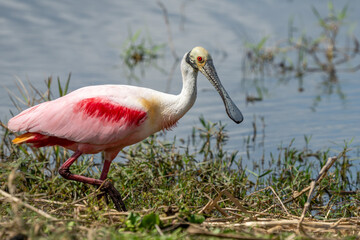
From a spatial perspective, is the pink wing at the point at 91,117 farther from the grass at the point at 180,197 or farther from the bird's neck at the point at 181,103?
the grass at the point at 180,197

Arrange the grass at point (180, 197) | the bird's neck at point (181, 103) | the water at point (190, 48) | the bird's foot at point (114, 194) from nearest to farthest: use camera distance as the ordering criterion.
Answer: the grass at point (180, 197)
the bird's foot at point (114, 194)
the bird's neck at point (181, 103)
the water at point (190, 48)

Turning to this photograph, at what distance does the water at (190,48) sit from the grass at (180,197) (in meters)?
1.13

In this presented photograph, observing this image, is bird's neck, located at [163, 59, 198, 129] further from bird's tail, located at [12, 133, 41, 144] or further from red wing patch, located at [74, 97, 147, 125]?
bird's tail, located at [12, 133, 41, 144]

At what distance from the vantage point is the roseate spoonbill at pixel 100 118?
6941mm

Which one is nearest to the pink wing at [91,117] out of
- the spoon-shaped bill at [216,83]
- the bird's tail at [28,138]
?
the bird's tail at [28,138]

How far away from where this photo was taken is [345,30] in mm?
15422

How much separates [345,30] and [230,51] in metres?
2.71

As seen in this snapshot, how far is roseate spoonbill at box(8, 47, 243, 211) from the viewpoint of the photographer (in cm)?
694

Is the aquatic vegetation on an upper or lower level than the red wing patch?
upper

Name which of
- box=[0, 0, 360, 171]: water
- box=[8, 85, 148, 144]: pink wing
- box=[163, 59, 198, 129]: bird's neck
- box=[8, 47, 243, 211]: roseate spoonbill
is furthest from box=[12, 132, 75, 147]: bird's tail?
box=[0, 0, 360, 171]: water

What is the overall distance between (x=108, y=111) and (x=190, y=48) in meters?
7.37

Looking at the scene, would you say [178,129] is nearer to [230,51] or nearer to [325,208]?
[325,208]

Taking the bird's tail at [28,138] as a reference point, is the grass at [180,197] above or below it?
below

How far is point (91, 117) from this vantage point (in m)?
7.02
